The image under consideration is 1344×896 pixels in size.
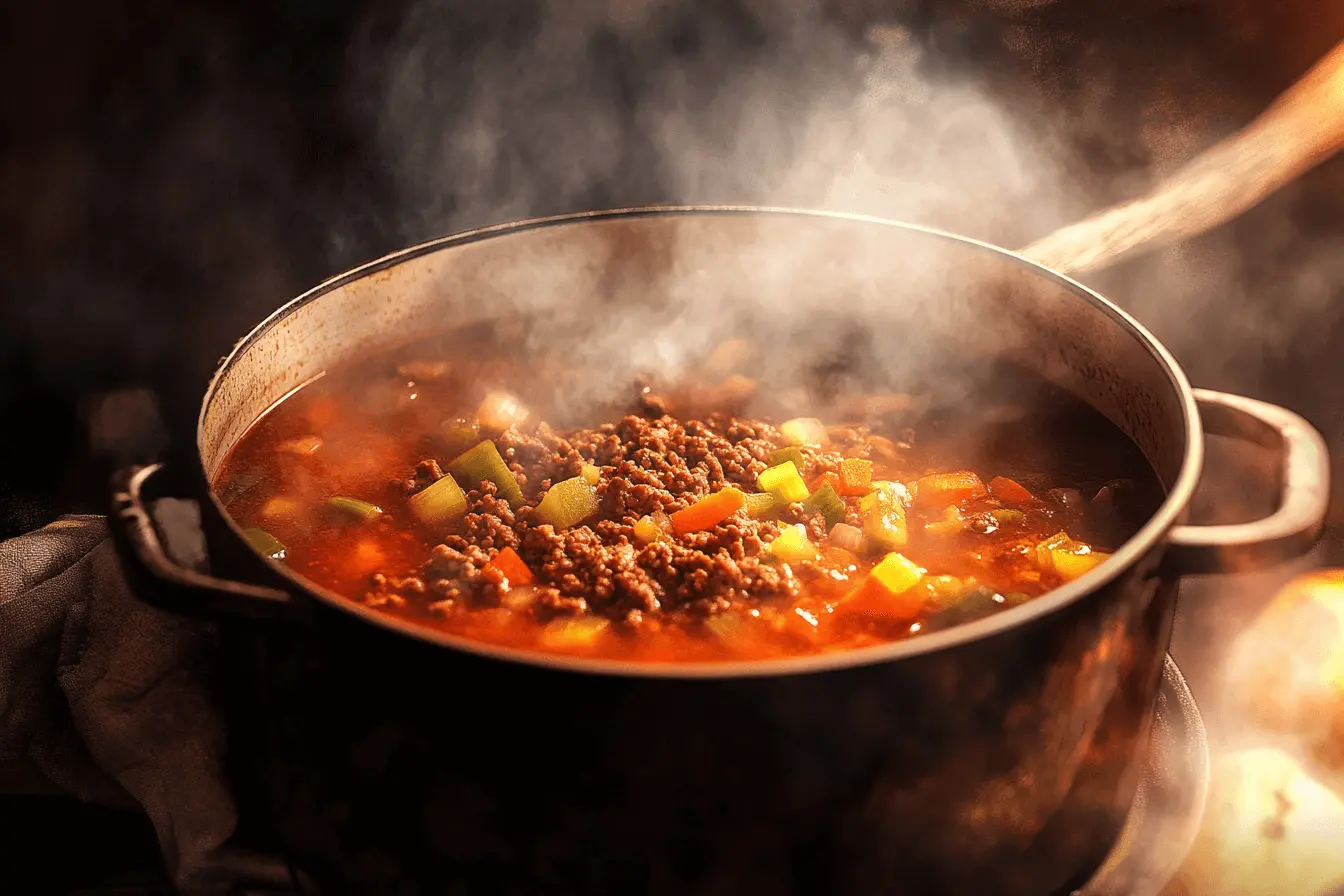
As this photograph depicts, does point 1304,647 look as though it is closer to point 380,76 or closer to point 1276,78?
point 1276,78

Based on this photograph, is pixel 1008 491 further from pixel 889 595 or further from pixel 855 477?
pixel 889 595

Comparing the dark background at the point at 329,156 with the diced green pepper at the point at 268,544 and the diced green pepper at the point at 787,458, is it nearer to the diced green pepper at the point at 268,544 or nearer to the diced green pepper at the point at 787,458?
the diced green pepper at the point at 268,544

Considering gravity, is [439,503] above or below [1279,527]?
below

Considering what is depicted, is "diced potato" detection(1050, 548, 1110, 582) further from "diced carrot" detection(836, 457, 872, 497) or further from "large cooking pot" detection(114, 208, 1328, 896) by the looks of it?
"diced carrot" detection(836, 457, 872, 497)

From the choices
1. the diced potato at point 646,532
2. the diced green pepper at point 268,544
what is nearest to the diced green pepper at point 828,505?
the diced potato at point 646,532

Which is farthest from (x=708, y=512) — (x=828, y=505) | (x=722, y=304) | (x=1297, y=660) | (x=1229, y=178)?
(x=1229, y=178)
